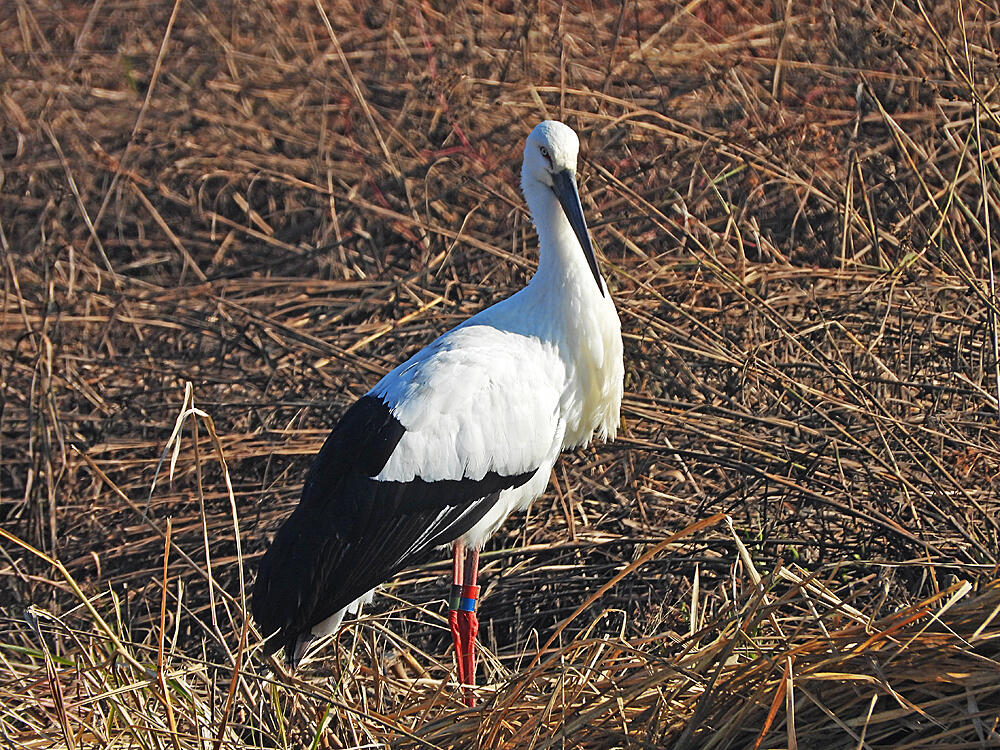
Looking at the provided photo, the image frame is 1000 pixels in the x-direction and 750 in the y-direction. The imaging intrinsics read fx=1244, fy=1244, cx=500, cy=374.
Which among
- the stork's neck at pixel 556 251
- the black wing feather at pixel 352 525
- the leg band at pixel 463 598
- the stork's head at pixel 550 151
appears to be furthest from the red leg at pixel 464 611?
the stork's head at pixel 550 151

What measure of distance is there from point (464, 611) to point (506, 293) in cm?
155

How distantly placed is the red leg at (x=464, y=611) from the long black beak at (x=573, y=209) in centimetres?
91

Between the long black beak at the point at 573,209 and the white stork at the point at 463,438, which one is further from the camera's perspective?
the long black beak at the point at 573,209

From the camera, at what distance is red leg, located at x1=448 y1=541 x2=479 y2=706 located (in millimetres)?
3605

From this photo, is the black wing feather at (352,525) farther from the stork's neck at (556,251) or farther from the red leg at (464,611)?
the stork's neck at (556,251)

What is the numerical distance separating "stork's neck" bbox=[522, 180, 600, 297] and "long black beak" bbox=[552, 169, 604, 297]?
0.08 feet

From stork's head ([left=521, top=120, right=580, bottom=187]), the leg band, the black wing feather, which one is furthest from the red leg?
stork's head ([left=521, top=120, right=580, bottom=187])

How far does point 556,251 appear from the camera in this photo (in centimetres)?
372

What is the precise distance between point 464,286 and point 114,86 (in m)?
3.43

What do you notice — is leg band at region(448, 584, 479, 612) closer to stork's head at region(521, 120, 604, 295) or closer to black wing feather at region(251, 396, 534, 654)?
black wing feather at region(251, 396, 534, 654)

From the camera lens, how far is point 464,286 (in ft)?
15.6

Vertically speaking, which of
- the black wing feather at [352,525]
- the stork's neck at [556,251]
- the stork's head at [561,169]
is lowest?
the black wing feather at [352,525]

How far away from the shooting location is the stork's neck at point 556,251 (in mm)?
3699

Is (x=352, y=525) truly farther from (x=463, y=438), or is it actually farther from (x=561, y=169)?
(x=561, y=169)
